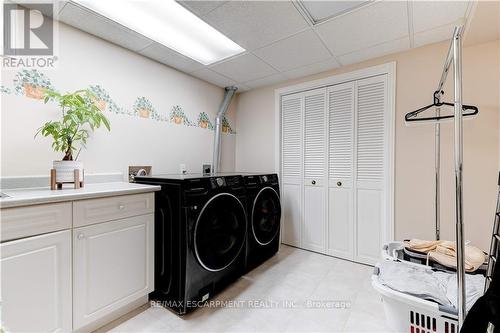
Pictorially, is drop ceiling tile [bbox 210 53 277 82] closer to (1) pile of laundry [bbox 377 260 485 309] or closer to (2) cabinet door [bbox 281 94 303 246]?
(2) cabinet door [bbox 281 94 303 246]

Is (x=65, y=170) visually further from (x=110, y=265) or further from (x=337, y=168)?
(x=337, y=168)

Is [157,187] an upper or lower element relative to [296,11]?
lower

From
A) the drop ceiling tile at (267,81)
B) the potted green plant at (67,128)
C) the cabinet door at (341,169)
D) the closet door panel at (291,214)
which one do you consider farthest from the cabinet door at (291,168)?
the potted green plant at (67,128)

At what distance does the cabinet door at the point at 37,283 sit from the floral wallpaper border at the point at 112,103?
1.00 meters

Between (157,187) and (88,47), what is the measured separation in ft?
3.99

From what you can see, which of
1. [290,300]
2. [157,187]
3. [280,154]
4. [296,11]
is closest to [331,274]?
[290,300]

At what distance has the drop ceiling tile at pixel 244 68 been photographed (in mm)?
2215

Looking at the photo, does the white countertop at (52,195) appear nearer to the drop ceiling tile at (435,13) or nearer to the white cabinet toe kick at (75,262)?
the white cabinet toe kick at (75,262)

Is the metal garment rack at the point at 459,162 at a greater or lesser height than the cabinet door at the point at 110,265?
greater

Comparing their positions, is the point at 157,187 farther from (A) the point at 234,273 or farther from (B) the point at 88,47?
(B) the point at 88,47

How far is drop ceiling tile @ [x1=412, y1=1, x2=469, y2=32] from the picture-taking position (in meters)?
1.46

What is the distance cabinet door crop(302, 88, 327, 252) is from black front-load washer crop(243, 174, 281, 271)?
42cm

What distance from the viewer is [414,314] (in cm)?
121

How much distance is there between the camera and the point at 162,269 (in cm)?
159
